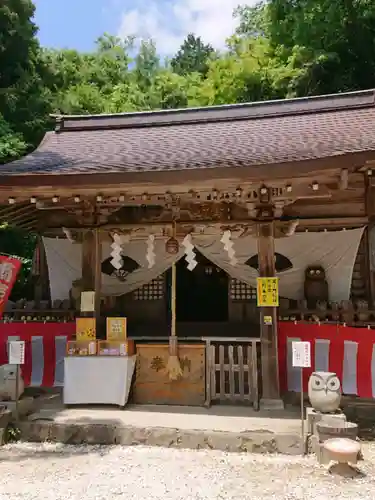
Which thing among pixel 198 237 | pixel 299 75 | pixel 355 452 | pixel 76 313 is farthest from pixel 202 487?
pixel 299 75

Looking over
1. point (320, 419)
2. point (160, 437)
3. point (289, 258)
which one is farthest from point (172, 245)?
point (320, 419)

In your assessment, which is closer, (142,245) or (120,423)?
(120,423)

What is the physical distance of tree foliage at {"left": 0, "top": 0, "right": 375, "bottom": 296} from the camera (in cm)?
1537

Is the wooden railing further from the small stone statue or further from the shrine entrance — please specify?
the shrine entrance

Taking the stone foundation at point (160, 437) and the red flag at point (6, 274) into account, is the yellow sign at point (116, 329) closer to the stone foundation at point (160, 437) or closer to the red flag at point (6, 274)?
the stone foundation at point (160, 437)

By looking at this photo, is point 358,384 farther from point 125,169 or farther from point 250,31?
point 250,31

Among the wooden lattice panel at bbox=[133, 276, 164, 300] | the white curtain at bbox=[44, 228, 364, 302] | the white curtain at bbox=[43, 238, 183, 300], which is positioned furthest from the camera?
the wooden lattice panel at bbox=[133, 276, 164, 300]

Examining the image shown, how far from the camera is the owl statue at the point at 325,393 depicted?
4.87 meters

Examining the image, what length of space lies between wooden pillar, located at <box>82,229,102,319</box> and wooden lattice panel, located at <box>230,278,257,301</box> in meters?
2.88

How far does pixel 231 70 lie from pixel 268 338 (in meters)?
18.4

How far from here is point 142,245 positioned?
7605mm

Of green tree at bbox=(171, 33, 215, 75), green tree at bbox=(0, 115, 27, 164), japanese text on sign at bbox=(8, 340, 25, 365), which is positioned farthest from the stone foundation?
green tree at bbox=(171, 33, 215, 75)

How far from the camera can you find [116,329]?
6262 millimetres

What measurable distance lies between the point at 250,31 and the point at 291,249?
945 inches
